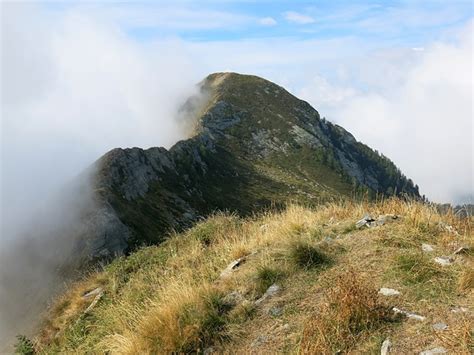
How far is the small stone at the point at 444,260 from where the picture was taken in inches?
317

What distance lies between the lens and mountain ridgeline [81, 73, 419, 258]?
61.4 m

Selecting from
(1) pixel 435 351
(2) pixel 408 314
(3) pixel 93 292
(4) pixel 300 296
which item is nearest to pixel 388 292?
(2) pixel 408 314

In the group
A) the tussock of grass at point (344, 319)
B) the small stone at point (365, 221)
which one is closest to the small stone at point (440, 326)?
the tussock of grass at point (344, 319)

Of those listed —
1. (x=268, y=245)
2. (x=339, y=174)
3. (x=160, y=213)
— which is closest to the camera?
(x=268, y=245)

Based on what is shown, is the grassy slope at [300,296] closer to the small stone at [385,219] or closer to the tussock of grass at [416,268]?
the tussock of grass at [416,268]

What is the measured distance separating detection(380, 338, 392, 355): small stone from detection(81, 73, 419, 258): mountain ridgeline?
21.8 feet

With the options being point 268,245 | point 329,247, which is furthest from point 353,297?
point 268,245

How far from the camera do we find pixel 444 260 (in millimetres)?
8172

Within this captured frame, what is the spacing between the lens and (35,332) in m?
12.2

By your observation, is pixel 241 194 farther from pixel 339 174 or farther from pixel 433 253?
pixel 433 253

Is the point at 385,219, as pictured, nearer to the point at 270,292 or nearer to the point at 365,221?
the point at 365,221

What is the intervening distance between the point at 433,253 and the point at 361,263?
1449 mm

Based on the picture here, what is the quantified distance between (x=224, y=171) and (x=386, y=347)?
123m

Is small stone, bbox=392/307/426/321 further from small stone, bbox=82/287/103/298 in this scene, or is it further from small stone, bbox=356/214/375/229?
small stone, bbox=82/287/103/298
